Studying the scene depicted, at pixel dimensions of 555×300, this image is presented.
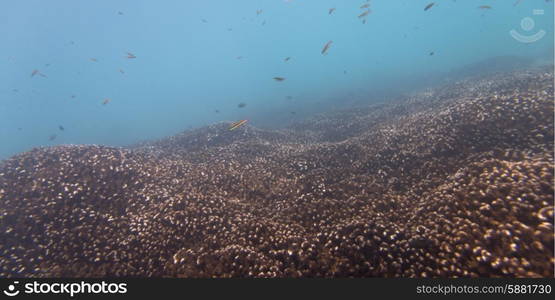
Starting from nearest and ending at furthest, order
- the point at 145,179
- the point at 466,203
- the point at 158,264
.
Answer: the point at 466,203
the point at 158,264
the point at 145,179

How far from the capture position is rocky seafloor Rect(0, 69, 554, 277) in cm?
821

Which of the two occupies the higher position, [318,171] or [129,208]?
[318,171]

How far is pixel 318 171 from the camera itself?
17.6 meters

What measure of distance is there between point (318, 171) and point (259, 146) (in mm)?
8948

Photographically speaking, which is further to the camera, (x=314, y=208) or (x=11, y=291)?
(x=314, y=208)

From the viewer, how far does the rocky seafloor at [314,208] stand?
8211 mm

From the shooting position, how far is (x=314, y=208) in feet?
41.3

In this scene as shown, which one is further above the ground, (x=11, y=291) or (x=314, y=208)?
(x=314, y=208)

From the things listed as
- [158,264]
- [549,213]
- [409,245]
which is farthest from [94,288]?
[549,213]

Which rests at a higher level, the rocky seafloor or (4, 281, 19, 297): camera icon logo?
the rocky seafloor

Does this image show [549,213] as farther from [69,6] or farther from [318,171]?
[69,6]

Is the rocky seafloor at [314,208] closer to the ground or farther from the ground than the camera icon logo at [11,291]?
farther from the ground

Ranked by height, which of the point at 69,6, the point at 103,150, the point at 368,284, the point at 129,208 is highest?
the point at 69,6

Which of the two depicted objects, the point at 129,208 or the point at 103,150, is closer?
the point at 129,208
